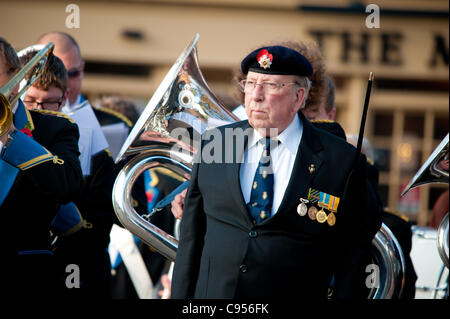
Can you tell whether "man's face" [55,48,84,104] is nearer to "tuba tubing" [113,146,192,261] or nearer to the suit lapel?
"tuba tubing" [113,146,192,261]

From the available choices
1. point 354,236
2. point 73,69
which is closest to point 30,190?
point 354,236

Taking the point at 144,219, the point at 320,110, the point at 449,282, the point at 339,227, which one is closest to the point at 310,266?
the point at 339,227

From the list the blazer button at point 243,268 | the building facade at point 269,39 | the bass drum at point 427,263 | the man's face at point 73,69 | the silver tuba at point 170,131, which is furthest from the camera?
the building facade at point 269,39

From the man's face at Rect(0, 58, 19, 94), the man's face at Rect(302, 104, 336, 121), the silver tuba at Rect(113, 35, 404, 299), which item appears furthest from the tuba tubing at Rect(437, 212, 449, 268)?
the man's face at Rect(0, 58, 19, 94)

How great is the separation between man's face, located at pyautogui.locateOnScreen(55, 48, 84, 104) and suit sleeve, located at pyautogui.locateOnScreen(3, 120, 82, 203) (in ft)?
5.16

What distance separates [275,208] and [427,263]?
2.00 metres

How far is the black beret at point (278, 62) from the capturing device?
2568mm

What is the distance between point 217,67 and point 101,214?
19.0ft

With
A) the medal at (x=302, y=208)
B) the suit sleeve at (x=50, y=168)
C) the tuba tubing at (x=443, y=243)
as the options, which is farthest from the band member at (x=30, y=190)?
the tuba tubing at (x=443, y=243)

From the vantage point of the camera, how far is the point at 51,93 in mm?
3387

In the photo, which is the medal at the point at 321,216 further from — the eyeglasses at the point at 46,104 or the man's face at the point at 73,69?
the man's face at the point at 73,69

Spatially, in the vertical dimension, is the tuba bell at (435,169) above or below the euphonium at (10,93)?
below

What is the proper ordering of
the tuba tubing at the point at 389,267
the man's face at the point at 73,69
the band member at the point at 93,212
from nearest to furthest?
1. the tuba tubing at the point at 389,267
2. the band member at the point at 93,212
3. the man's face at the point at 73,69

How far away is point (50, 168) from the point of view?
2.68 meters
